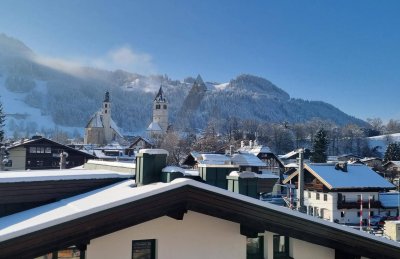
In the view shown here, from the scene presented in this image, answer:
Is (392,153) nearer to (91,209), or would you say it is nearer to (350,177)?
(350,177)

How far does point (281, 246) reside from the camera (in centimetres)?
708

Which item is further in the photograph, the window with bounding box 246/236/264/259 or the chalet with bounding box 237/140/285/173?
the chalet with bounding box 237/140/285/173

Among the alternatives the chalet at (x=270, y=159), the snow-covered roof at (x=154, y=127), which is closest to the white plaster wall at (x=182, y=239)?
the chalet at (x=270, y=159)

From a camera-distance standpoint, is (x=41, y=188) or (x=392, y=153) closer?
(x=41, y=188)

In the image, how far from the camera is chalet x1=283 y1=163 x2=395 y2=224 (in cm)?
3891

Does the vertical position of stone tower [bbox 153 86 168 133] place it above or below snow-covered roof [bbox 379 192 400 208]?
above

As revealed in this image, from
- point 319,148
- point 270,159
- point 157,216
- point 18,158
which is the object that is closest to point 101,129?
point 18,158

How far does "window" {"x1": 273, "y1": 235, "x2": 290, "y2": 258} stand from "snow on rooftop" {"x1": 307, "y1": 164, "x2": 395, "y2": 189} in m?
33.8

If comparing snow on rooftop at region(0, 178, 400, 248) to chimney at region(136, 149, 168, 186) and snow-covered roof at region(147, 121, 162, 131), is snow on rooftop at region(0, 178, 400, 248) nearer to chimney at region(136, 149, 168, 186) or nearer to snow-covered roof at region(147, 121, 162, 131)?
chimney at region(136, 149, 168, 186)

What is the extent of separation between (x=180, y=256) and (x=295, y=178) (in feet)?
142

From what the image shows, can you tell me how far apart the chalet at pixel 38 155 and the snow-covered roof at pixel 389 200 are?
130 feet

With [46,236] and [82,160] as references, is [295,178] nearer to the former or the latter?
[82,160]

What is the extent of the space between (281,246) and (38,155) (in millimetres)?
53934

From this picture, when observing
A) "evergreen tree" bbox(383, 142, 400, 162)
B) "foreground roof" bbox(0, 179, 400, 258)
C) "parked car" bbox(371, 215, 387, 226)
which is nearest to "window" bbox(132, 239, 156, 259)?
"foreground roof" bbox(0, 179, 400, 258)
